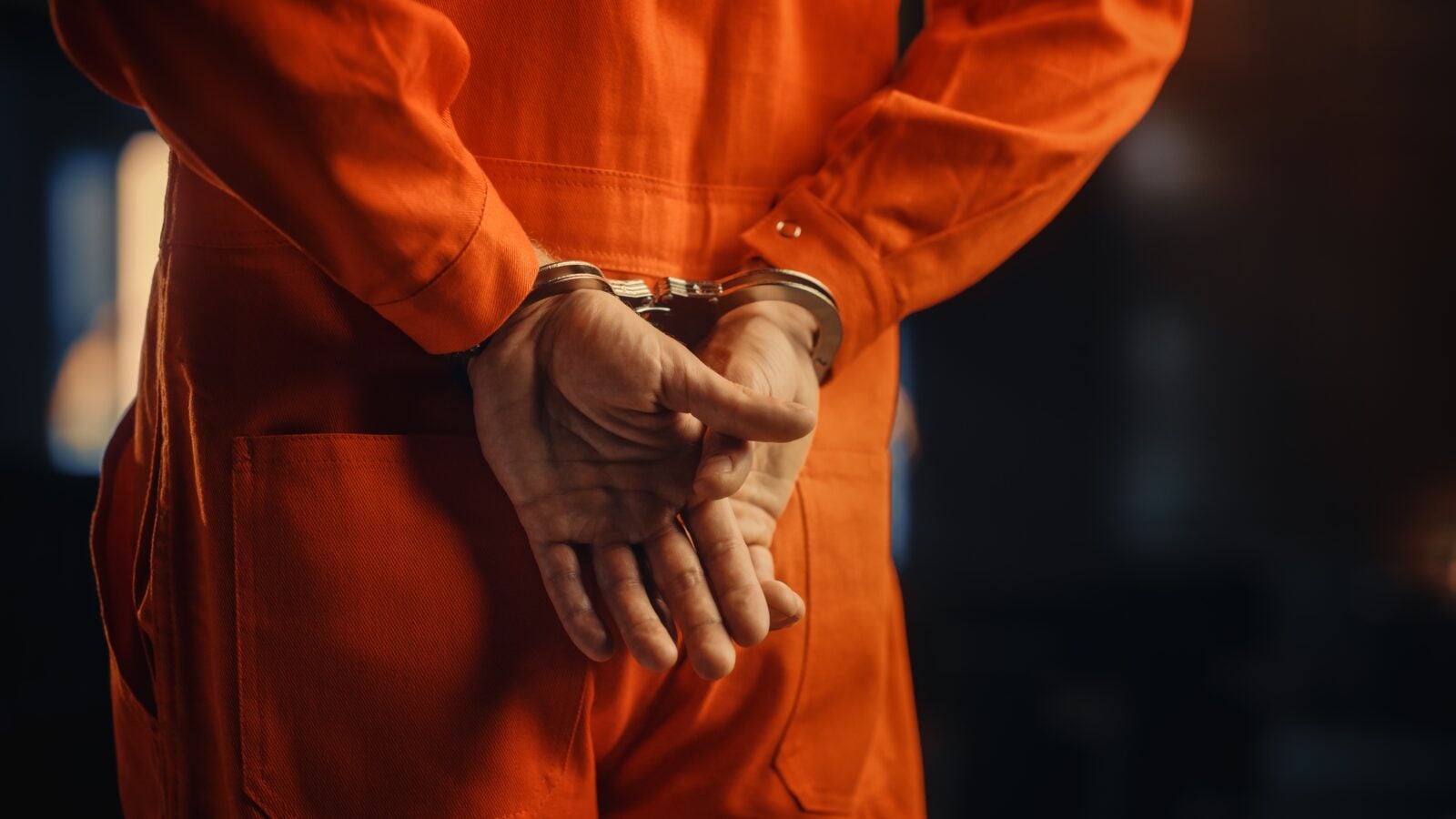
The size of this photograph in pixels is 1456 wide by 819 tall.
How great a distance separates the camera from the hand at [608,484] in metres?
0.52

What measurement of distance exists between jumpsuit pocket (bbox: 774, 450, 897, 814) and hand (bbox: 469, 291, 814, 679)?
117 millimetres

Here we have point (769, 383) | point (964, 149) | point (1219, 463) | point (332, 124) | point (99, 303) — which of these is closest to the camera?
point (332, 124)

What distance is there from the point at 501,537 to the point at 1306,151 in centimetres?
152

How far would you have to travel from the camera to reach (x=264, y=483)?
0.54m

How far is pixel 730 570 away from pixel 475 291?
0.62 feet

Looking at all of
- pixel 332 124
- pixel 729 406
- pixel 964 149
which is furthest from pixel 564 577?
pixel 964 149

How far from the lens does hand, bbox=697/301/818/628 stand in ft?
1.83

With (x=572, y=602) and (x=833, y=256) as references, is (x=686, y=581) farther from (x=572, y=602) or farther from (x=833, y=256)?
(x=833, y=256)

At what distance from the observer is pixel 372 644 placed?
0.53 m

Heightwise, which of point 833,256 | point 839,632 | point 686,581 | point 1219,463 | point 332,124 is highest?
point 332,124

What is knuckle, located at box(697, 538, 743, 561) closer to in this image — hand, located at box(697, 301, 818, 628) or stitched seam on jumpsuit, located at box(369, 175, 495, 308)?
hand, located at box(697, 301, 818, 628)

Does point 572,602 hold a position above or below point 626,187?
below

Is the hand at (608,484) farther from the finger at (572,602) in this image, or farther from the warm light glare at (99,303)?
the warm light glare at (99,303)

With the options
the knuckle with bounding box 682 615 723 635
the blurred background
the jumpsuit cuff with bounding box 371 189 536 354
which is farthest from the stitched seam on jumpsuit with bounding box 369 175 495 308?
the blurred background
